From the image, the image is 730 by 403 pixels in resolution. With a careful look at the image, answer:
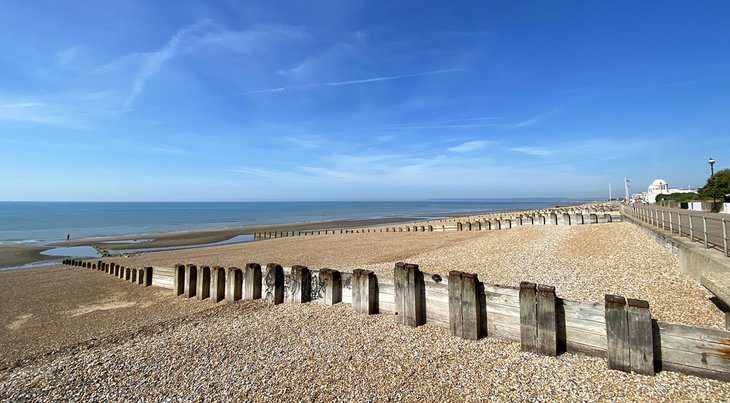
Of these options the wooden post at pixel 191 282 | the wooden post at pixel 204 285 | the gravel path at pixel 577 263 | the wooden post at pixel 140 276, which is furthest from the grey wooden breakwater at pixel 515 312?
the wooden post at pixel 140 276

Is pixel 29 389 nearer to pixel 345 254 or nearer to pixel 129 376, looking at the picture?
pixel 129 376

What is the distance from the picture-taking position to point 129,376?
4273 mm

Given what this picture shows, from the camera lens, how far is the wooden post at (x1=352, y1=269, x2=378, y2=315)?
5.66 m

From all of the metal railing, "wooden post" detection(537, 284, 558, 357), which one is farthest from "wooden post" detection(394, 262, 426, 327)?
the metal railing

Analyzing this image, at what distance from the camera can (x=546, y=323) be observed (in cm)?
407

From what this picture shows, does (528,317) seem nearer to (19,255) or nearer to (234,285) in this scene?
(234,285)

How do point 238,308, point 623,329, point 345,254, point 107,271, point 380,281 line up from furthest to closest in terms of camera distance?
point 345,254 < point 107,271 < point 238,308 < point 380,281 < point 623,329

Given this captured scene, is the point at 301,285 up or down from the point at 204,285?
up

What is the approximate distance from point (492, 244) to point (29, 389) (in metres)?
13.4

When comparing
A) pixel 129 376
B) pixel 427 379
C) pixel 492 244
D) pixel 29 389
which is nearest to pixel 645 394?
pixel 427 379

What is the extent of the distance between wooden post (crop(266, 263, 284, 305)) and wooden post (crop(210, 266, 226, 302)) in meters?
1.24

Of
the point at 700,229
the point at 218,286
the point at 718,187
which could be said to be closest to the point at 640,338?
the point at 218,286

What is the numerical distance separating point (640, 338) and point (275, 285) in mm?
5729

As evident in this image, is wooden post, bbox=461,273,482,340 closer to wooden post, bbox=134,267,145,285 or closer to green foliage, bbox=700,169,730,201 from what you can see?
wooden post, bbox=134,267,145,285
